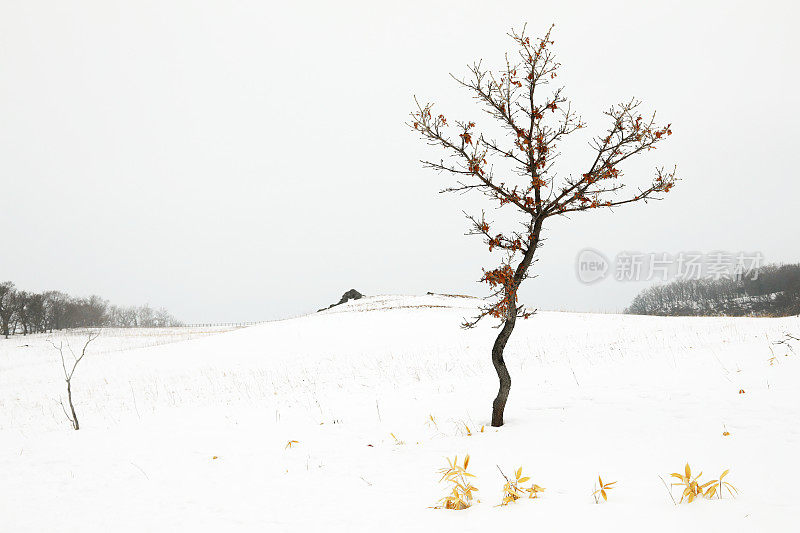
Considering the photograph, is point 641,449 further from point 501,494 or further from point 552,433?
point 501,494

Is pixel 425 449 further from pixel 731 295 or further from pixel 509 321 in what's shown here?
pixel 731 295

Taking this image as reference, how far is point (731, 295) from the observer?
86.9m

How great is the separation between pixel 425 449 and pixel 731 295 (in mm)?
104865

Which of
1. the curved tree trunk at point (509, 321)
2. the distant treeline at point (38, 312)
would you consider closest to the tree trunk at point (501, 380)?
the curved tree trunk at point (509, 321)

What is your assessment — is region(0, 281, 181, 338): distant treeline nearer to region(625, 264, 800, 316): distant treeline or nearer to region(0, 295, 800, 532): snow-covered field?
region(0, 295, 800, 532): snow-covered field

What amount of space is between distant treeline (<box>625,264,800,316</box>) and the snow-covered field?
54.8m

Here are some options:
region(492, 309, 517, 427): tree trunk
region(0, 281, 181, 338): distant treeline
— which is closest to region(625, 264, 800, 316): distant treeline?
region(492, 309, 517, 427): tree trunk

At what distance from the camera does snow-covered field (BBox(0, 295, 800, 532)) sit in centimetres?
428

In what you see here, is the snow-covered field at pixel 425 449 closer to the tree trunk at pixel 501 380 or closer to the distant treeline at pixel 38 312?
the tree trunk at pixel 501 380

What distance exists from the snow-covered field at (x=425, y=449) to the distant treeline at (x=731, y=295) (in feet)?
180

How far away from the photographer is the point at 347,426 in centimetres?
830

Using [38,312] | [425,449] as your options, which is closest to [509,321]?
[425,449]

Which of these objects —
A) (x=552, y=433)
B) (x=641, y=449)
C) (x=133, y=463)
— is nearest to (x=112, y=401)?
(x=133, y=463)

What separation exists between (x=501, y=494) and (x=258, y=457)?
13.9ft
